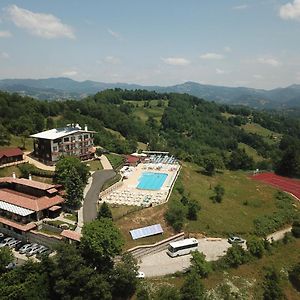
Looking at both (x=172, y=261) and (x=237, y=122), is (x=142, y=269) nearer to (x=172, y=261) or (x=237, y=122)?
(x=172, y=261)

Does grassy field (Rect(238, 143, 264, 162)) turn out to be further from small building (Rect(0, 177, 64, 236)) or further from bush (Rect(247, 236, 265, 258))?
small building (Rect(0, 177, 64, 236))

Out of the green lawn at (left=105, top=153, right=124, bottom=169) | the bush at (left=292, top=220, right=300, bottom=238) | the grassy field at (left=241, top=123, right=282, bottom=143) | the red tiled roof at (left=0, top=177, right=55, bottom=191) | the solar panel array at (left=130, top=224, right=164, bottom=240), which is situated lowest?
the grassy field at (left=241, top=123, right=282, bottom=143)

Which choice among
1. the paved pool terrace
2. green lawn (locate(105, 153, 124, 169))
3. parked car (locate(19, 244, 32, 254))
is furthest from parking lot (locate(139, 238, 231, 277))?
green lawn (locate(105, 153, 124, 169))

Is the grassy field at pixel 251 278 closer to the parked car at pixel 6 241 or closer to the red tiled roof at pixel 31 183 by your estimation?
the parked car at pixel 6 241

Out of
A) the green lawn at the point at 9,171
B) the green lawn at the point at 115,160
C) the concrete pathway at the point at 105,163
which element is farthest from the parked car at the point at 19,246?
the green lawn at the point at 115,160

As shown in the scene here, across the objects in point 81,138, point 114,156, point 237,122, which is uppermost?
point 81,138

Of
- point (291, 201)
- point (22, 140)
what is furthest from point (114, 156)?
point (291, 201)
